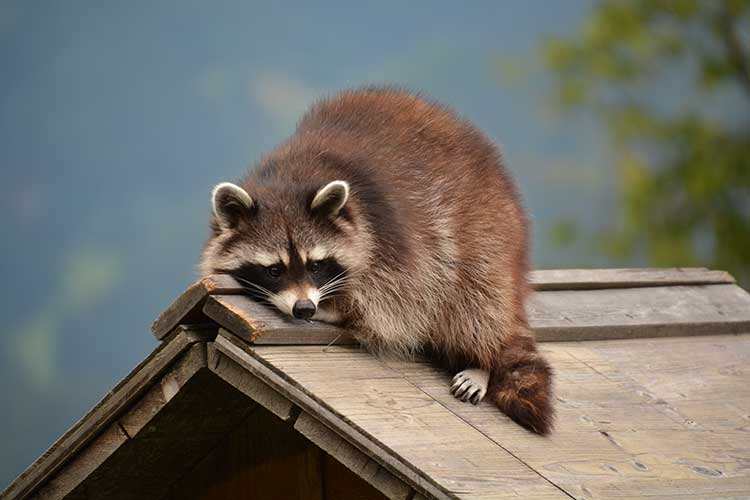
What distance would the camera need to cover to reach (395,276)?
3.45 meters

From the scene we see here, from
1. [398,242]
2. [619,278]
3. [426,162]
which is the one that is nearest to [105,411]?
[398,242]

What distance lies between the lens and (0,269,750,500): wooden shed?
2789 millimetres

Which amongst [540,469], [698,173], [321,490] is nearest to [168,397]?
[321,490]

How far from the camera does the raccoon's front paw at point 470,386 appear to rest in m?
3.27

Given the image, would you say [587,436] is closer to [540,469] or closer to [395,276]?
[540,469]

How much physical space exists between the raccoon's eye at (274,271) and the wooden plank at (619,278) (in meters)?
1.28

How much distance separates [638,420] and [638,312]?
941 millimetres

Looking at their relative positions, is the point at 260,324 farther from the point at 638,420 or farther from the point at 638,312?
the point at 638,312

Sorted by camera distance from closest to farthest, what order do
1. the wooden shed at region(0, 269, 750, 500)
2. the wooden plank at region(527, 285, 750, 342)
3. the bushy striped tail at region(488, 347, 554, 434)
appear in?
the wooden shed at region(0, 269, 750, 500), the bushy striped tail at region(488, 347, 554, 434), the wooden plank at region(527, 285, 750, 342)

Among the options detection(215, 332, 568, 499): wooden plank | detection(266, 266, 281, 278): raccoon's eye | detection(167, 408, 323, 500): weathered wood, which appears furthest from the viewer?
detection(167, 408, 323, 500): weathered wood

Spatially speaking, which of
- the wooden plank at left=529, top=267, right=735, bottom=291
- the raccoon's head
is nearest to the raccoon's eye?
the raccoon's head

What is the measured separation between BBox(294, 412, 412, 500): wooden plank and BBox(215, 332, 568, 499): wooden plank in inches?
1.7

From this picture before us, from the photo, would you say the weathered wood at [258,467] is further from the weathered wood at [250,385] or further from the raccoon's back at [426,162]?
the raccoon's back at [426,162]

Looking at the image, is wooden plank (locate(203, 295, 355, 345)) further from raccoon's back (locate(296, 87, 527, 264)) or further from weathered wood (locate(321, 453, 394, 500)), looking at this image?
raccoon's back (locate(296, 87, 527, 264))
